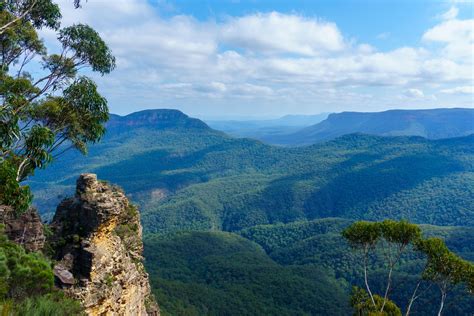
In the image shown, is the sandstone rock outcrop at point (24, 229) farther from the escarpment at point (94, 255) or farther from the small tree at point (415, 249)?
the small tree at point (415, 249)

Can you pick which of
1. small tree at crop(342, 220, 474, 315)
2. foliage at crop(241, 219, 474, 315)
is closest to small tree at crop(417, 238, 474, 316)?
small tree at crop(342, 220, 474, 315)

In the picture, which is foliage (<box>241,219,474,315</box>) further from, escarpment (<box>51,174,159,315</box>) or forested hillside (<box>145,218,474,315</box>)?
escarpment (<box>51,174,159,315</box>)

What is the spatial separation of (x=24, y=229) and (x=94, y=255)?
4583 mm

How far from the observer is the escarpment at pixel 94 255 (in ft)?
59.2

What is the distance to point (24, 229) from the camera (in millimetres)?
19688

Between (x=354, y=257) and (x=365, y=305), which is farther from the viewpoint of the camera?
(x=354, y=257)

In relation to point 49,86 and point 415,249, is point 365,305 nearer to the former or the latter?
point 415,249

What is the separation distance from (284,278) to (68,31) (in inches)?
4013

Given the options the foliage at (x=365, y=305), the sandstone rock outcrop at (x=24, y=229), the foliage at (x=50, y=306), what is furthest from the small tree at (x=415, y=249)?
the sandstone rock outcrop at (x=24, y=229)

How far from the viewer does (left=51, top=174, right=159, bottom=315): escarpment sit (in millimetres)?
18047

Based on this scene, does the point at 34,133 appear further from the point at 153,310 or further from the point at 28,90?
the point at 153,310

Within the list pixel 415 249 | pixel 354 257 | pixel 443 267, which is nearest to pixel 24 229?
pixel 415 249

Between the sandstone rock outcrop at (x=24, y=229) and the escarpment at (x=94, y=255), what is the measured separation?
1.18 m

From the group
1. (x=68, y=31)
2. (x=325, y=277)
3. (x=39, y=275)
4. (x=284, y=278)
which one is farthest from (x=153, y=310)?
(x=325, y=277)
